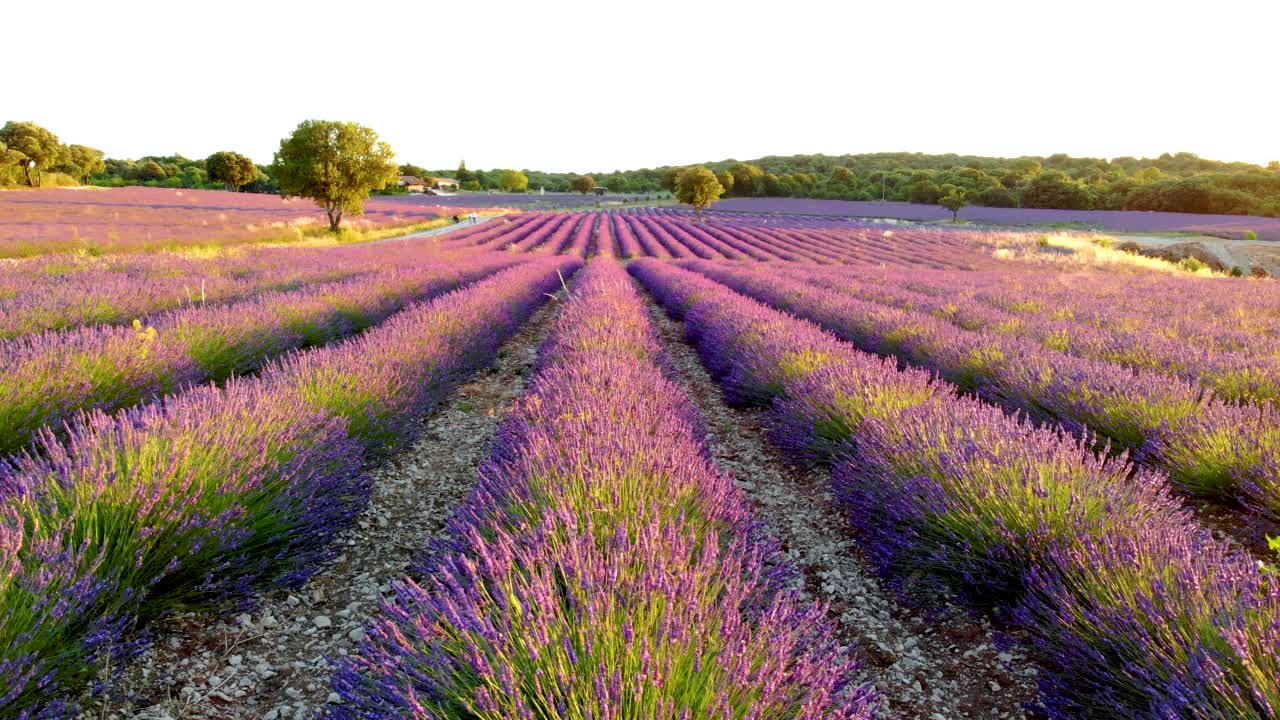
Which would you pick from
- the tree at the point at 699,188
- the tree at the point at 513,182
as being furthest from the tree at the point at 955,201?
the tree at the point at 513,182

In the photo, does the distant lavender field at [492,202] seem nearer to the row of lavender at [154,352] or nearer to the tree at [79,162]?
the tree at [79,162]

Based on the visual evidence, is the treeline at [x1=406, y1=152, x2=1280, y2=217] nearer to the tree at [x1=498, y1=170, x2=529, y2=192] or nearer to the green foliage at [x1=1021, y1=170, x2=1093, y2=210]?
the green foliage at [x1=1021, y1=170, x2=1093, y2=210]

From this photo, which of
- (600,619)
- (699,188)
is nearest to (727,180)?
(699,188)

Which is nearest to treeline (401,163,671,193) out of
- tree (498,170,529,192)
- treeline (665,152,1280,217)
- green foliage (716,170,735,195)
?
tree (498,170,529,192)

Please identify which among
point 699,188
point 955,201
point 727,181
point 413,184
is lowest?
point 955,201

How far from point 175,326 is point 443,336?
211cm

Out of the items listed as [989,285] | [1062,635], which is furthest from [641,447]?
[989,285]

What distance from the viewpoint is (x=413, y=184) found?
90.2 metres

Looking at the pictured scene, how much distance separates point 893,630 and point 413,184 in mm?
97706

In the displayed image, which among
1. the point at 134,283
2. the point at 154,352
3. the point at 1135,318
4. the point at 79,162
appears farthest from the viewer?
the point at 79,162

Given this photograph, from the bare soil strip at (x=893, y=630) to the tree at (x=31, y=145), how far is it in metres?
73.6

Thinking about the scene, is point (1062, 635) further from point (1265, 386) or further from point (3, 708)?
point (1265, 386)

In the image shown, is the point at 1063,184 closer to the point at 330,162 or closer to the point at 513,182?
the point at 330,162

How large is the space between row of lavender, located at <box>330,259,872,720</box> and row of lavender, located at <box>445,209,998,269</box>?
1738 cm
